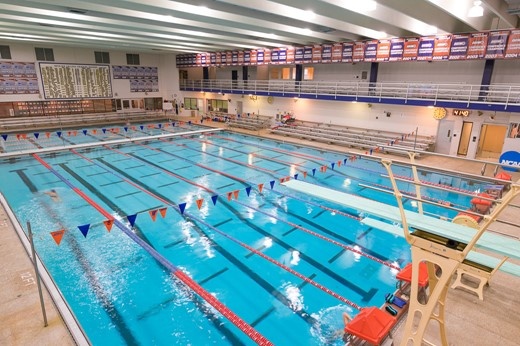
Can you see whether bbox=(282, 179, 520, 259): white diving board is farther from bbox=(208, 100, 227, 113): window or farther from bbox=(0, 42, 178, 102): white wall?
bbox=(0, 42, 178, 102): white wall

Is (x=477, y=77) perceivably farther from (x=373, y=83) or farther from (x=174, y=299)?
(x=174, y=299)

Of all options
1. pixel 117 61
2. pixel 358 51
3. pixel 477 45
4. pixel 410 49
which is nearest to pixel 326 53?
pixel 358 51

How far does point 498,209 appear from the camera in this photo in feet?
8.25

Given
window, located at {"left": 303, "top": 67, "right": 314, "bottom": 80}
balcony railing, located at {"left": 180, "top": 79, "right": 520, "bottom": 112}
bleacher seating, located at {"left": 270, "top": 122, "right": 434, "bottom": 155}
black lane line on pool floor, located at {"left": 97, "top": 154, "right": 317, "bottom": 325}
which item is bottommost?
black lane line on pool floor, located at {"left": 97, "top": 154, "right": 317, "bottom": 325}

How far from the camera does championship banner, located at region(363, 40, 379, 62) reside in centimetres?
1543

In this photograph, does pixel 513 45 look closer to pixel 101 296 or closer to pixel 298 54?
pixel 298 54

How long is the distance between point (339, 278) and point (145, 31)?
43.3 ft

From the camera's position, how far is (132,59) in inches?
1032

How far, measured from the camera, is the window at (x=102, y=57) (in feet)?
79.6

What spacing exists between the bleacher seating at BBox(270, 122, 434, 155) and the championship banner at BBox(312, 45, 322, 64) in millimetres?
4023

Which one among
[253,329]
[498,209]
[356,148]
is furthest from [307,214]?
[356,148]

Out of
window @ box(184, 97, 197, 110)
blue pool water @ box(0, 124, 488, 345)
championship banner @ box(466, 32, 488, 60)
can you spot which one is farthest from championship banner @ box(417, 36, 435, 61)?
window @ box(184, 97, 197, 110)

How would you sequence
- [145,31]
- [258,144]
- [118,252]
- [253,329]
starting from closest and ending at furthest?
[253,329] < [118,252] < [145,31] < [258,144]

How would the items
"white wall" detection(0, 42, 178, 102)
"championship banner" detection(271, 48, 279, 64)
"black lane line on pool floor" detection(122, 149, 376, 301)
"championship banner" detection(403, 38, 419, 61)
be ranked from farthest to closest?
"white wall" detection(0, 42, 178, 102) < "championship banner" detection(271, 48, 279, 64) < "championship banner" detection(403, 38, 419, 61) < "black lane line on pool floor" detection(122, 149, 376, 301)
